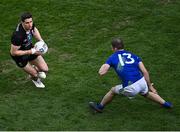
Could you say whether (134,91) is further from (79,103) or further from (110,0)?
(110,0)

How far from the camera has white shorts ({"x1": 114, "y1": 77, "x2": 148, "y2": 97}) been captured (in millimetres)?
8055

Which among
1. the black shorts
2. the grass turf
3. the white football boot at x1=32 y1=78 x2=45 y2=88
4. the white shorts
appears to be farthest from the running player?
the white football boot at x1=32 y1=78 x2=45 y2=88

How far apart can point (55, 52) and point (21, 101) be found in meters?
2.52

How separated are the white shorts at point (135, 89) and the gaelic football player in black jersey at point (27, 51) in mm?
1841

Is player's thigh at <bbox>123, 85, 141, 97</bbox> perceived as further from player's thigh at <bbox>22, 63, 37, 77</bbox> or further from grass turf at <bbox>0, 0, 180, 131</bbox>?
player's thigh at <bbox>22, 63, 37, 77</bbox>

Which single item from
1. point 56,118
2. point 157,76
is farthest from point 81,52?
point 56,118

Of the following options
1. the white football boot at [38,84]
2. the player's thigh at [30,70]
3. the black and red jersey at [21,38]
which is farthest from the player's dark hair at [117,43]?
the white football boot at [38,84]

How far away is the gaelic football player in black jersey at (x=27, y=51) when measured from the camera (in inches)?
350

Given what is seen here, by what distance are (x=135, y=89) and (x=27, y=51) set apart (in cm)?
230

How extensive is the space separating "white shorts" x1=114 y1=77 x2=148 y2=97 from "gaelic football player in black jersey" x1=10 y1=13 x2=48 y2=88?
184 cm

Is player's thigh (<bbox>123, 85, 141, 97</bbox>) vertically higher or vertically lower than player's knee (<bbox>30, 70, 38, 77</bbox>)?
higher

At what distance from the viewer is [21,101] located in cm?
912

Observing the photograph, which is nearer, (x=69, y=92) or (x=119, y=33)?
(x=69, y=92)

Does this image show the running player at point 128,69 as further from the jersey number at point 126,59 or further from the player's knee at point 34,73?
the player's knee at point 34,73
